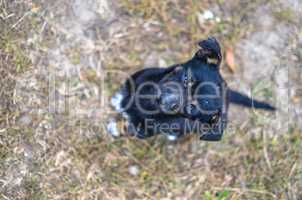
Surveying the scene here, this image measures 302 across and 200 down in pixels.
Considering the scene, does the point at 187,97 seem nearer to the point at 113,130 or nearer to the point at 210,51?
the point at 210,51

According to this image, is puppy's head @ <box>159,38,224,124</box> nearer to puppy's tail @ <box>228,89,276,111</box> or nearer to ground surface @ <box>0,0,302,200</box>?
puppy's tail @ <box>228,89,276,111</box>

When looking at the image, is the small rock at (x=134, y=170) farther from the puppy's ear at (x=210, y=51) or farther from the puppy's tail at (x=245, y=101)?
the puppy's ear at (x=210, y=51)

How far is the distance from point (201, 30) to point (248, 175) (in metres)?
0.74

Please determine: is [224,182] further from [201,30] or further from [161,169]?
[201,30]

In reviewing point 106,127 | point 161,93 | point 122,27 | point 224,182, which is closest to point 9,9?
point 122,27

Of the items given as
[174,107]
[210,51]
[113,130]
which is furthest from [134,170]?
[210,51]

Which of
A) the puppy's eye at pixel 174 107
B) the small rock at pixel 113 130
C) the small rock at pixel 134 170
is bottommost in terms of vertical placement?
the small rock at pixel 134 170

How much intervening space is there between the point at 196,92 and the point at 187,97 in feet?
0.14

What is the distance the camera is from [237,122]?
8.98ft

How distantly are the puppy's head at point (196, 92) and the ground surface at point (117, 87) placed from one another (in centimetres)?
49

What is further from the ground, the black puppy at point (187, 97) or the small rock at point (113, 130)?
the black puppy at point (187, 97)

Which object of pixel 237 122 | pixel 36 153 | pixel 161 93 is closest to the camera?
pixel 161 93

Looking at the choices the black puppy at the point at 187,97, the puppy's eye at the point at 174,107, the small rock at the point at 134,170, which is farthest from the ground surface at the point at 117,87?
the puppy's eye at the point at 174,107

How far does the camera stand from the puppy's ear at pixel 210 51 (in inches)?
82.2
